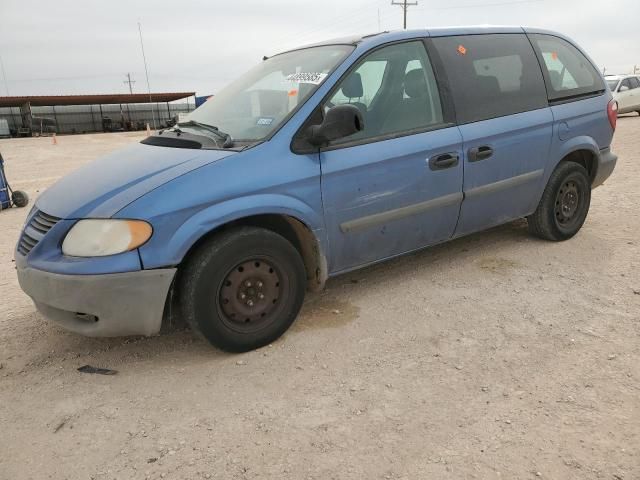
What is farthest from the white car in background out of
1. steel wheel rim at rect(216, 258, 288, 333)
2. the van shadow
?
steel wheel rim at rect(216, 258, 288, 333)

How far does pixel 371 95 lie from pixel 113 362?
2.28 metres

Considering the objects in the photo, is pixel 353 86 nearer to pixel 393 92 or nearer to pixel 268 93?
pixel 393 92

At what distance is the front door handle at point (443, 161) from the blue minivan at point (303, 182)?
0.01m

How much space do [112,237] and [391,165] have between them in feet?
5.62

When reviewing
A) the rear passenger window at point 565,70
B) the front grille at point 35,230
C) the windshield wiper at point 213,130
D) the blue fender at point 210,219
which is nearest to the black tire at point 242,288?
the blue fender at point 210,219

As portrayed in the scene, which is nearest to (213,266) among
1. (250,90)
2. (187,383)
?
(187,383)

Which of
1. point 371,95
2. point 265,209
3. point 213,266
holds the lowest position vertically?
point 213,266

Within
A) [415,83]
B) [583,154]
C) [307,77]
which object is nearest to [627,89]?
[583,154]

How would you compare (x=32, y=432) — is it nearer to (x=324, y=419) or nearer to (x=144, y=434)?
(x=144, y=434)

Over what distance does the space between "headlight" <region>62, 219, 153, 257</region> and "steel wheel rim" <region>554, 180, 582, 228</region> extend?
11.3ft

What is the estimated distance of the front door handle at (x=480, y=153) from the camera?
12.1 feet

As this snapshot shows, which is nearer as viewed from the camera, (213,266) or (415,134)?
(213,266)

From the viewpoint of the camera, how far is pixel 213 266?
109 inches

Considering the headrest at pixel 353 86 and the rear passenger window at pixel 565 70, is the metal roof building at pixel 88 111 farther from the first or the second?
the headrest at pixel 353 86
